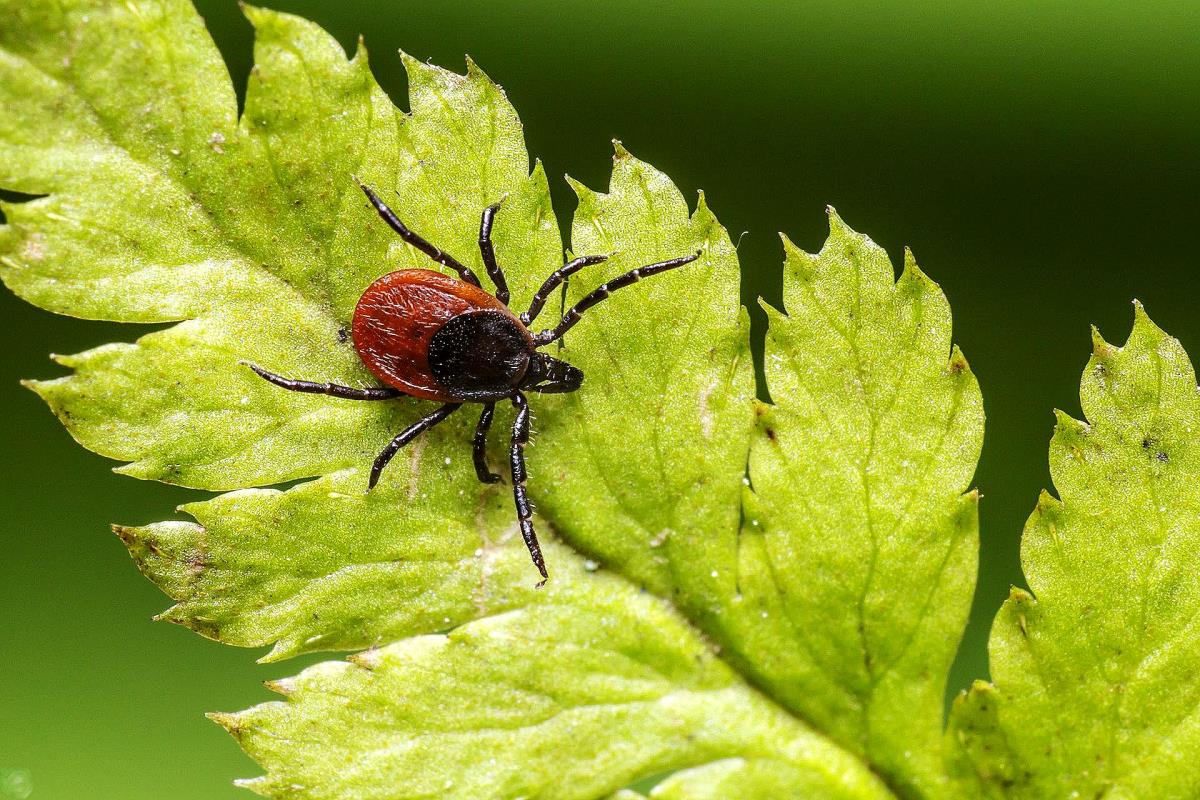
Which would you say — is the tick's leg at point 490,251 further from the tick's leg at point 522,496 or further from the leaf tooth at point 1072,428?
the leaf tooth at point 1072,428

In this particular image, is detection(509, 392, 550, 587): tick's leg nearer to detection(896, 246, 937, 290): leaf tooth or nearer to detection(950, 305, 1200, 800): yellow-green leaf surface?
detection(896, 246, 937, 290): leaf tooth

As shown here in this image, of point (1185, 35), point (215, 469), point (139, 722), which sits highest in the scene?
point (1185, 35)

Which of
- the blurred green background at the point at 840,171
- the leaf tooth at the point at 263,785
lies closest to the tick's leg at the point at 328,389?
the leaf tooth at the point at 263,785

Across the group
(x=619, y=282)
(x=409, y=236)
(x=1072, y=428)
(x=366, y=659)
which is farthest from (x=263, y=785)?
(x=1072, y=428)

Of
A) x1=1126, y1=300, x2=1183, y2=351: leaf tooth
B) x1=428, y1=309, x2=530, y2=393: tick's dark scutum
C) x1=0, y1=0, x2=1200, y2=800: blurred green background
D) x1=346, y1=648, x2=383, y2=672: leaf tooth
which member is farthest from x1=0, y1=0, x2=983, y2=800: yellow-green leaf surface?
x1=0, y1=0, x2=1200, y2=800: blurred green background

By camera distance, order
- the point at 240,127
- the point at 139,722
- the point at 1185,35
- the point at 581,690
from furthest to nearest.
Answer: the point at 1185,35, the point at 139,722, the point at 581,690, the point at 240,127

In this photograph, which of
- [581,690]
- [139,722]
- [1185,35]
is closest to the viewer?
[581,690]

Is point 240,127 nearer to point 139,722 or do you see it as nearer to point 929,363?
point 929,363

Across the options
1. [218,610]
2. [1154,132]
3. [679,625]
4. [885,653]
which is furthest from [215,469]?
[1154,132]

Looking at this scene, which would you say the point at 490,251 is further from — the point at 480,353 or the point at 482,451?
the point at 482,451
